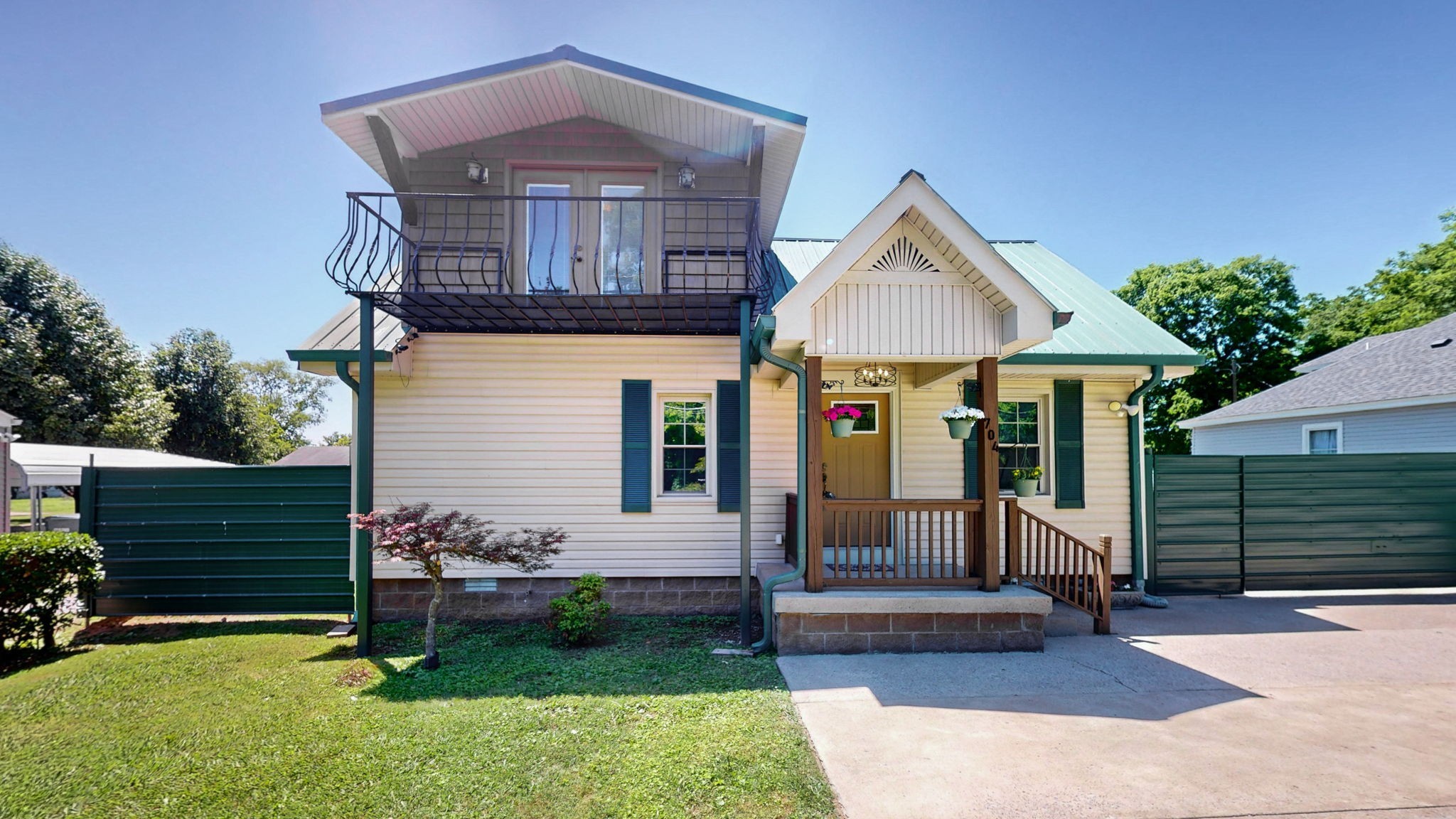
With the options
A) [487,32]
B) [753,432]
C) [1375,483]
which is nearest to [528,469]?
[753,432]

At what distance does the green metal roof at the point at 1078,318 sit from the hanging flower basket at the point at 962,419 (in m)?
1.19

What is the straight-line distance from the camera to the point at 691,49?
26.0 feet

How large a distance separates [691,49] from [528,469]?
5889 mm

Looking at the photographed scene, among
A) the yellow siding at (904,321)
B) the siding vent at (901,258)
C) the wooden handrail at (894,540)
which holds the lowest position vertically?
the wooden handrail at (894,540)

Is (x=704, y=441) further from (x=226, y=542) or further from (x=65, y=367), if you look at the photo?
(x=65, y=367)

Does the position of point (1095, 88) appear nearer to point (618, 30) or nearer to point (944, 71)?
point (944, 71)

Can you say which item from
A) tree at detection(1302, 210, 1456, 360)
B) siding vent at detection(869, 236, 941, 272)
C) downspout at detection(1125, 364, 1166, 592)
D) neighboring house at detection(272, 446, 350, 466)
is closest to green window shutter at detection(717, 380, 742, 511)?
siding vent at detection(869, 236, 941, 272)

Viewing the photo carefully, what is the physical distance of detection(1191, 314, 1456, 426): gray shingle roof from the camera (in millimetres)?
11117

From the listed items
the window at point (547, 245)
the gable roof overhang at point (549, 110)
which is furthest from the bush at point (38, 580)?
the window at point (547, 245)

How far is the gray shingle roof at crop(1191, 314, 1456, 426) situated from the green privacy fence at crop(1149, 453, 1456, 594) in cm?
417

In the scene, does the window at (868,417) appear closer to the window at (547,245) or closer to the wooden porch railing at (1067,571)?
the wooden porch railing at (1067,571)

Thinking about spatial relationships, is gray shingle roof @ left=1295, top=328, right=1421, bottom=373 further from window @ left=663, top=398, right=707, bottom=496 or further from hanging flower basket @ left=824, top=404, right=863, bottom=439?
window @ left=663, top=398, right=707, bottom=496

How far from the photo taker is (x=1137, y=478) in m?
7.37

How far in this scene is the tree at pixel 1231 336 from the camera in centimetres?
2659
